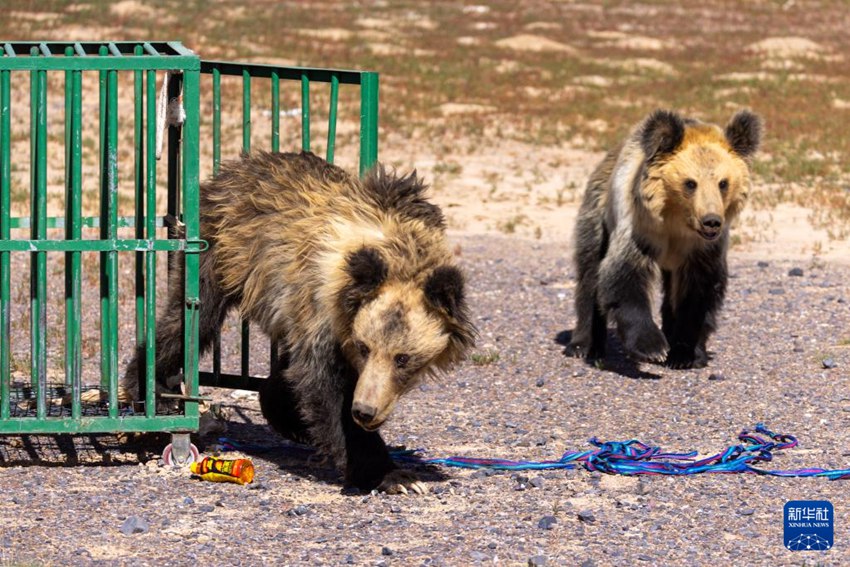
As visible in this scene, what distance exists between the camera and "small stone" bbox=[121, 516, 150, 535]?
5867 millimetres

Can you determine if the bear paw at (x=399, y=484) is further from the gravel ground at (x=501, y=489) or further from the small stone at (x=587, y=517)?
the small stone at (x=587, y=517)

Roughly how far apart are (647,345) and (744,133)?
161 cm

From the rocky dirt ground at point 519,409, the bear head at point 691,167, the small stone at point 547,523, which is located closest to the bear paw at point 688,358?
the rocky dirt ground at point 519,409

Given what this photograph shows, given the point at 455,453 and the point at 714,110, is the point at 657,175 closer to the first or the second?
the point at 455,453

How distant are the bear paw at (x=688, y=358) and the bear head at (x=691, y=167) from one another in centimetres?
78

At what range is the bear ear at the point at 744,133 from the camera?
30.8 feet

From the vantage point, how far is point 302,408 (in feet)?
21.5

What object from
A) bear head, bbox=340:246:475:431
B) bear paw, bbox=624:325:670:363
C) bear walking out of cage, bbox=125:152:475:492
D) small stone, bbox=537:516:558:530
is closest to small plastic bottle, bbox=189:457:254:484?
bear walking out of cage, bbox=125:152:475:492

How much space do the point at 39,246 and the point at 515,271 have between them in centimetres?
681

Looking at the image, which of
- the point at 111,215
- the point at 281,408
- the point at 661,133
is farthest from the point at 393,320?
the point at 661,133

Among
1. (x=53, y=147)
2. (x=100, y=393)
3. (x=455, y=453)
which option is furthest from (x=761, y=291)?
(x=53, y=147)

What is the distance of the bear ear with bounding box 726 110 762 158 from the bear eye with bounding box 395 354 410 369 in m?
4.20

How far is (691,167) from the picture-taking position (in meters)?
9.30

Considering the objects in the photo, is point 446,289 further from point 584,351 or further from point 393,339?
point 584,351
